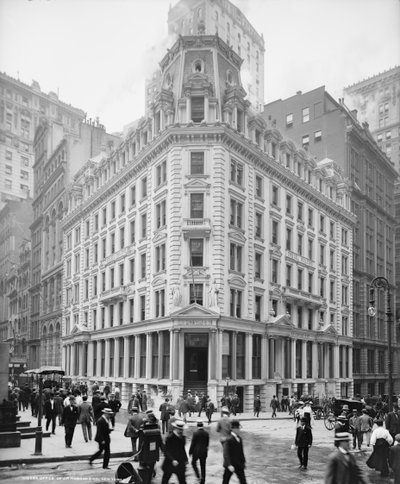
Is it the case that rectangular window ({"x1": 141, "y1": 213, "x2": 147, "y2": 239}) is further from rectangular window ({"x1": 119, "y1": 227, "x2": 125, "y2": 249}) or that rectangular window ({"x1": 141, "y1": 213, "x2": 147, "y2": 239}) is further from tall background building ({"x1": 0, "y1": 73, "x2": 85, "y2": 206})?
tall background building ({"x1": 0, "y1": 73, "x2": 85, "y2": 206})

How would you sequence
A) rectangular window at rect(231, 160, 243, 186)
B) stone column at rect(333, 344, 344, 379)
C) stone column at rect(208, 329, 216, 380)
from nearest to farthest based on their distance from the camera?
stone column at rect(208, 329, 216, 380), rectangular window at rect(231, 160, 243, 186), stone column at rect(333, 344, 344, 379)

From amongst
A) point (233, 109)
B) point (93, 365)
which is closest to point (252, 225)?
point (233, 109)

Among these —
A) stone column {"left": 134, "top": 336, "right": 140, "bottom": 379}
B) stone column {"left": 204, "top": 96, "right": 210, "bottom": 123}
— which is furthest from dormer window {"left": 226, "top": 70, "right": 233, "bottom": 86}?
stone column {"left": 134, "top": 336, "right": 140, "bottom": 379}

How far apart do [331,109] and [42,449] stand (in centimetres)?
6414

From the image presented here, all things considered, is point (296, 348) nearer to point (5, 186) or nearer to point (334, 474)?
point (334, 474)

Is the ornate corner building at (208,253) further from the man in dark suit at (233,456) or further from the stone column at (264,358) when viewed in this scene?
the man in dark suit at (233,456)

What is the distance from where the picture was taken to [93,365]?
195 ft

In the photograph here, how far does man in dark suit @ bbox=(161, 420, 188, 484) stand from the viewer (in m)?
13.2

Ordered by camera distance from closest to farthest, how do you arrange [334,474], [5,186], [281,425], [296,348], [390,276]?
[334,474] < [281,425] < [296,348] < [390,276] < [5,186]

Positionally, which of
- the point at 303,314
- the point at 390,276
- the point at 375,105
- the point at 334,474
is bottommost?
the point at 334,474

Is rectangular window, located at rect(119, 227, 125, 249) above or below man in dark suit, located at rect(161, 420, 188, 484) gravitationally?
above

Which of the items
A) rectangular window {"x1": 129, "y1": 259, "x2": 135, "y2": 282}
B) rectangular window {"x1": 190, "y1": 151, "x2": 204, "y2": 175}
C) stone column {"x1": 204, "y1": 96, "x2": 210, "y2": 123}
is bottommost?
rectangular window {"x1": 129, "y1": 259, "x2": 135, "y2": 282}

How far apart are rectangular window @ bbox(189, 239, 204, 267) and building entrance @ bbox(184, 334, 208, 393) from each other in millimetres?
5220

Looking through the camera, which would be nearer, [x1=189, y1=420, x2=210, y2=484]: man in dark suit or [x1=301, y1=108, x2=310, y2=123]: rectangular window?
[x1=189, y1=420, x2=210, y2=484]: man in dark suit
